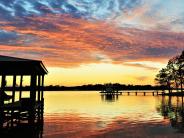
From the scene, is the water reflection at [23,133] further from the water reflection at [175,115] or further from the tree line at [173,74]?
the tree line at [173,74]

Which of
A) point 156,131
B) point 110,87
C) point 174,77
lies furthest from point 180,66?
point 156,131

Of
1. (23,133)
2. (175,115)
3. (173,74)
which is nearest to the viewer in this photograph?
(23,133)

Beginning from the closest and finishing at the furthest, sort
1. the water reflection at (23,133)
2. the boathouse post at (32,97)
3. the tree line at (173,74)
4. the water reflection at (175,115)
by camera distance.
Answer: the water reflection at (23,133) → the boathouse post at (32,97) → the water reflection at (175,115) → the tree line at (173,74)

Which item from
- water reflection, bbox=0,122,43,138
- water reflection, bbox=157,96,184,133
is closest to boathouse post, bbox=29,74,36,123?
water reflection, bbox=0,122,43,138

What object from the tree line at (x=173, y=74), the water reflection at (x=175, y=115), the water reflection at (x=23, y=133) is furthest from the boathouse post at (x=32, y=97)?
the tree line at (x=173, y=74)

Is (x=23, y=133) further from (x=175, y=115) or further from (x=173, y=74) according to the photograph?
(x=173, y=74)

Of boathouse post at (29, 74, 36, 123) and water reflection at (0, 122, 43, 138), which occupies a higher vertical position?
boathouse post at (29, 74, 36, 123)

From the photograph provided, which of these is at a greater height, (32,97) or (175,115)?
(32,97)

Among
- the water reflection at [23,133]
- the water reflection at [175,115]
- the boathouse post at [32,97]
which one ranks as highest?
the boathouse post at [32,97]

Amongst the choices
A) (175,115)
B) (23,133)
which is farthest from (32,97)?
(175,115)

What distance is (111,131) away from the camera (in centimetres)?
2281

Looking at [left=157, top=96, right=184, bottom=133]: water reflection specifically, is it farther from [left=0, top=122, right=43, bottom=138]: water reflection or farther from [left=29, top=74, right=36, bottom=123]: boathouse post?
[left=29, top=74, right=36, bottom=123]: boathouse post

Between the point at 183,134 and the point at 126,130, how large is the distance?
4.02 metres

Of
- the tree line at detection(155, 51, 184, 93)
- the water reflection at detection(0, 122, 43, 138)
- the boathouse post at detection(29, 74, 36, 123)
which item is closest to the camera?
the water reflection at detection(0, 122, 43, 138)
